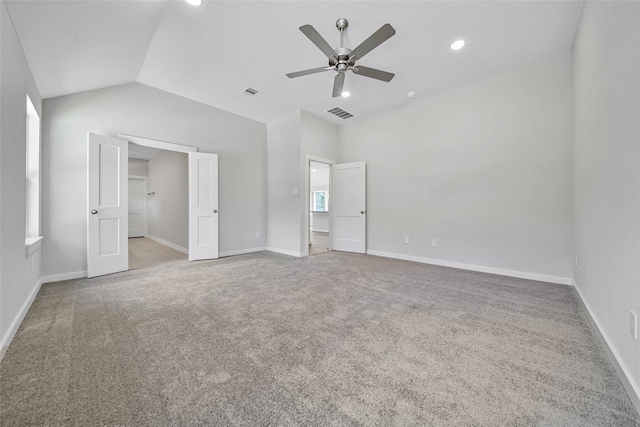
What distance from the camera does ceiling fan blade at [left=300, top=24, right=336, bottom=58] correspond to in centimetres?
217

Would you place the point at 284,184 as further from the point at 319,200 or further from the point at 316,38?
the point at 319,200

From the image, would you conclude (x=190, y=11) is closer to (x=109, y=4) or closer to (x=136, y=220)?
(x=109, y=4)

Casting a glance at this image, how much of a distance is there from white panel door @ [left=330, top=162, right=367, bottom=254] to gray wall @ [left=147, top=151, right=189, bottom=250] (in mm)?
3295

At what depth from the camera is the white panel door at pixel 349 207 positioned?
5082mm

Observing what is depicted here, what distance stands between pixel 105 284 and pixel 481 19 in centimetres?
525

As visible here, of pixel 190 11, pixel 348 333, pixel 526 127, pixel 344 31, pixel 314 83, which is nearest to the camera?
pixel 348 333

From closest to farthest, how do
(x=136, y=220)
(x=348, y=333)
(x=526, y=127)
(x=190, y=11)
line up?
1. (x=348, y=333)
2. (x=190, y=11)
3. (x=526, y=127)
4. (x=136, y=220)

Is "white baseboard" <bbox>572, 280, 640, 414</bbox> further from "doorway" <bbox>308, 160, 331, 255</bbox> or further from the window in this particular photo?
the window

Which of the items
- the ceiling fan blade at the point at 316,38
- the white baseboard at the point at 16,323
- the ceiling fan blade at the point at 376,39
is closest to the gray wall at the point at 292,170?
the ceiling fan blade at the point at 316,38

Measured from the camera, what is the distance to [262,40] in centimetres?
280

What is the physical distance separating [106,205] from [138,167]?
5822 millimetres

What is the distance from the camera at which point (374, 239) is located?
16.4 feet

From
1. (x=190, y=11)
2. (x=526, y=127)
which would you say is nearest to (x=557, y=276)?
(x=526, y=127)

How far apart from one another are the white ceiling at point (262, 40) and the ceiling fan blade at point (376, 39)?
0.34 meters
